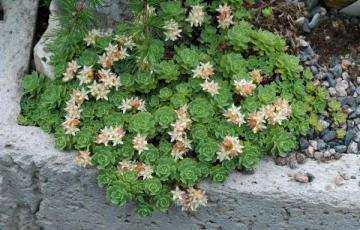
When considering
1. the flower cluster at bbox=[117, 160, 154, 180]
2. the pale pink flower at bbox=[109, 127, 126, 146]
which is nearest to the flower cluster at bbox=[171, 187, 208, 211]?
the flower cluster at bbox=[117, 160, 154, 180]

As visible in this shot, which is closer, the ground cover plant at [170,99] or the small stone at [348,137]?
the ground cover plant at [170,99]

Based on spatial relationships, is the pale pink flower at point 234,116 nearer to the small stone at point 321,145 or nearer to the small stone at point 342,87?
the small stone at point 321,145

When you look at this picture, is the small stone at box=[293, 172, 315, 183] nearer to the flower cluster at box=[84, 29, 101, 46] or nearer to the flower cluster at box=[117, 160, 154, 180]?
the flower cluster at box=[117, 160, 154, 180]

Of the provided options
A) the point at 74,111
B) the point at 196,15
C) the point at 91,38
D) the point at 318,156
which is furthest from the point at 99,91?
the point at 318,156

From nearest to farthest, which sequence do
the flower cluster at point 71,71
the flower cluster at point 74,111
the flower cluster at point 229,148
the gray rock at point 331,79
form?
the flower cluster at point 229,148 → the flower cluster at point 74,111 → the flower cluster at point 71,71 → the gray rock at point 331,79

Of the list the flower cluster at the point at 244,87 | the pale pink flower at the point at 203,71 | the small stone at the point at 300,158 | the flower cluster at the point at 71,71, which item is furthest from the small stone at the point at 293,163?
the flower cluster at the point at 71,71

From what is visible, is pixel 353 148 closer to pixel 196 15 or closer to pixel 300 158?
pixel 300 158
